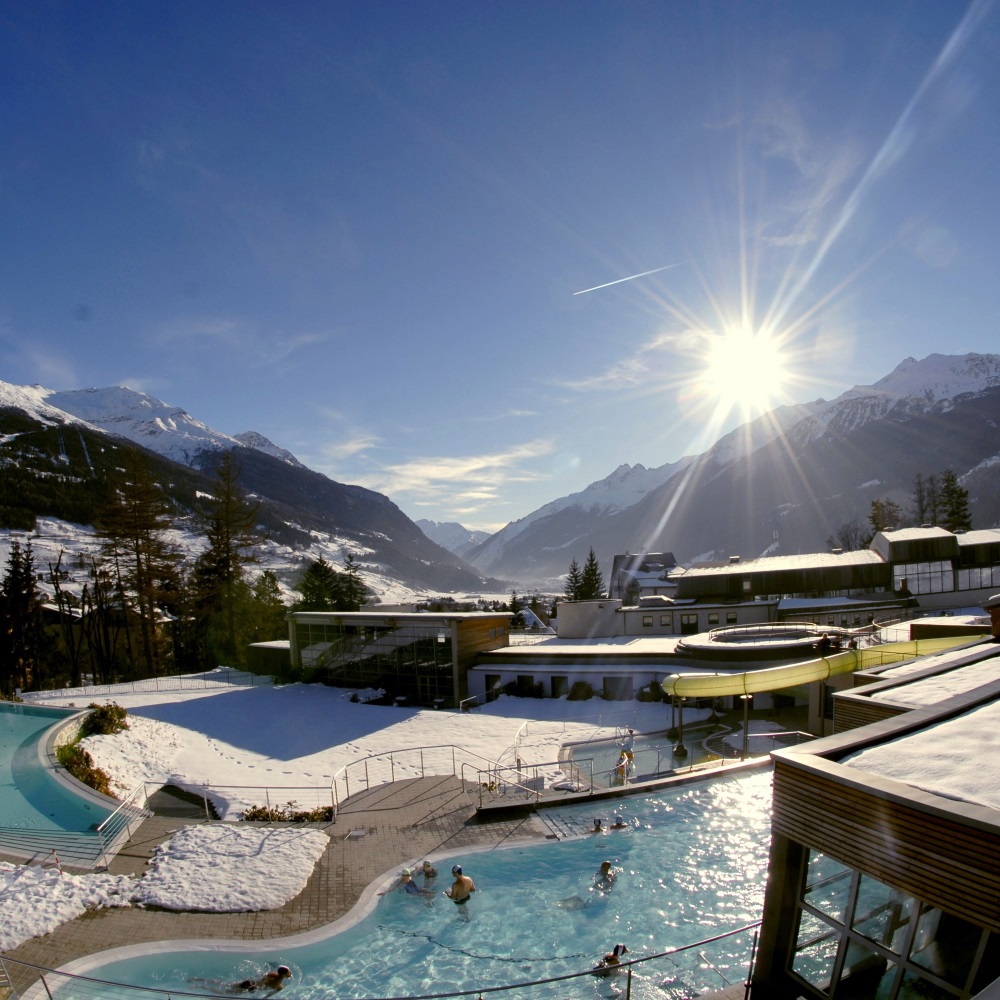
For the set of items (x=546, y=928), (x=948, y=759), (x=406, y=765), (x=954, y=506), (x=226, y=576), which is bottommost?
(x=406, y=765)

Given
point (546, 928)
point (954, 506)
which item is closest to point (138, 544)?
point (546, 928)

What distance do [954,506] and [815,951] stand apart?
72920 mm

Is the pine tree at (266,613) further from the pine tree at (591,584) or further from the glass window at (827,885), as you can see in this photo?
the glass window at (827,885)

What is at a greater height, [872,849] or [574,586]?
[872,849]

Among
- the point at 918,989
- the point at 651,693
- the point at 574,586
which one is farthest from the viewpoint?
the point at 574,586

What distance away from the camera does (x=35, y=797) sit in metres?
17.0

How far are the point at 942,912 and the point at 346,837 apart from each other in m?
Answer: 12.8

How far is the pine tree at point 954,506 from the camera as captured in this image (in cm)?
6460

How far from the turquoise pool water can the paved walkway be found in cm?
185

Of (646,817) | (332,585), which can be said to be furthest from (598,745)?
(332,585)

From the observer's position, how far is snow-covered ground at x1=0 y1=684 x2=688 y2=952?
12.1 meters

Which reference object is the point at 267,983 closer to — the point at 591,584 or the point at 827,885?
the point at 827,885

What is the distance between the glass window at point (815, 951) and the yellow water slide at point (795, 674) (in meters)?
13.9

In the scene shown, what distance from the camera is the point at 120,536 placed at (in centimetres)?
3969
